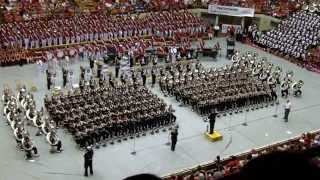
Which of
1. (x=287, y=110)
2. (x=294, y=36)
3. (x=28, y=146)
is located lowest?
(x=28, y=146)

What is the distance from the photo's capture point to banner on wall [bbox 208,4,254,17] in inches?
1356

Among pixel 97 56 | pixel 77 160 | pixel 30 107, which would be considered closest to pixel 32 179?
pixel 77 160

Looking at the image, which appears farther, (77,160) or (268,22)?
(268,22)

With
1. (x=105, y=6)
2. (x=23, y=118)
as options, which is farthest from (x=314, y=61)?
(x=23, y=118)

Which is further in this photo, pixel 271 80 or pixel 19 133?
pixel 271 80

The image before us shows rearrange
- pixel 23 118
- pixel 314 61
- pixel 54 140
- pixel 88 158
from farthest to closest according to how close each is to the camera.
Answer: pixel 314 61 < pixel 23 118 < pixel 54 140 < pixel 88 158

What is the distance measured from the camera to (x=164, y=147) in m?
17.7

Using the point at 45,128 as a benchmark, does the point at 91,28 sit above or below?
above

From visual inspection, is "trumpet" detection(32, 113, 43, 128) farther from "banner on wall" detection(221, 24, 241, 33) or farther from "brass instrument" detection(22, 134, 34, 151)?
"banner on wall" detection(221, 24, 241, 33)

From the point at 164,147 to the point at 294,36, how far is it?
1758cm

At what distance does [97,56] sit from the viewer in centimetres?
2788

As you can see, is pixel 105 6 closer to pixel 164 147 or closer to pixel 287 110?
pixel 287 110

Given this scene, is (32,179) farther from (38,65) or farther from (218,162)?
(38,65)

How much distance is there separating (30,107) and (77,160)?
12.4ft
